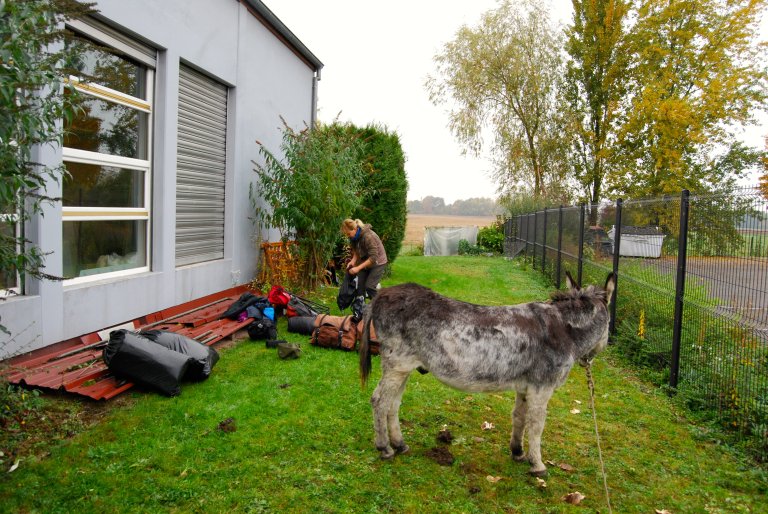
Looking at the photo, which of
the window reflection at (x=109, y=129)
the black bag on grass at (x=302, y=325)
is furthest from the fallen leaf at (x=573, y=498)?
the window reflection at (x=109, y=129)

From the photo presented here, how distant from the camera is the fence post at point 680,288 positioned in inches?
232

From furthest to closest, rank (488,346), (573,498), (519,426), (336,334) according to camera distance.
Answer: (336,334) < (519,426) < (488,346) < (573,498)

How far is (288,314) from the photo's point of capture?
344 inches

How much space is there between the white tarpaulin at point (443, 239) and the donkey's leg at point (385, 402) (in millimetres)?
23349

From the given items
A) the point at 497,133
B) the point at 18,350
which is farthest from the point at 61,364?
the point at 497,133

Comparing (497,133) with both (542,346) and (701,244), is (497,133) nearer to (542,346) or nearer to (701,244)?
(701,244)

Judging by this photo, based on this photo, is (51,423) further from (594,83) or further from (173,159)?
(594,83)

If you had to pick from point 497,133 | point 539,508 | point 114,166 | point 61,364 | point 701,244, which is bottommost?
point 539,508

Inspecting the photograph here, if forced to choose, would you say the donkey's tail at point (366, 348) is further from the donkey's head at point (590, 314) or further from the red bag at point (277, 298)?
the red bag at point (277, 298)

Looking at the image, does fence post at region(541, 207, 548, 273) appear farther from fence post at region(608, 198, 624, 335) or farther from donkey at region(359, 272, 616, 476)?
donkey at region(359, 272, 616, 476)

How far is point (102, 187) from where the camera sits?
653 cm

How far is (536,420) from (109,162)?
594cm

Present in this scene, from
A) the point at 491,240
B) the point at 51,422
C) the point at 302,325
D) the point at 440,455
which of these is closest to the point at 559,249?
the point at 302,325

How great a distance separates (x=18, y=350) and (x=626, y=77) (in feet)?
95.9
